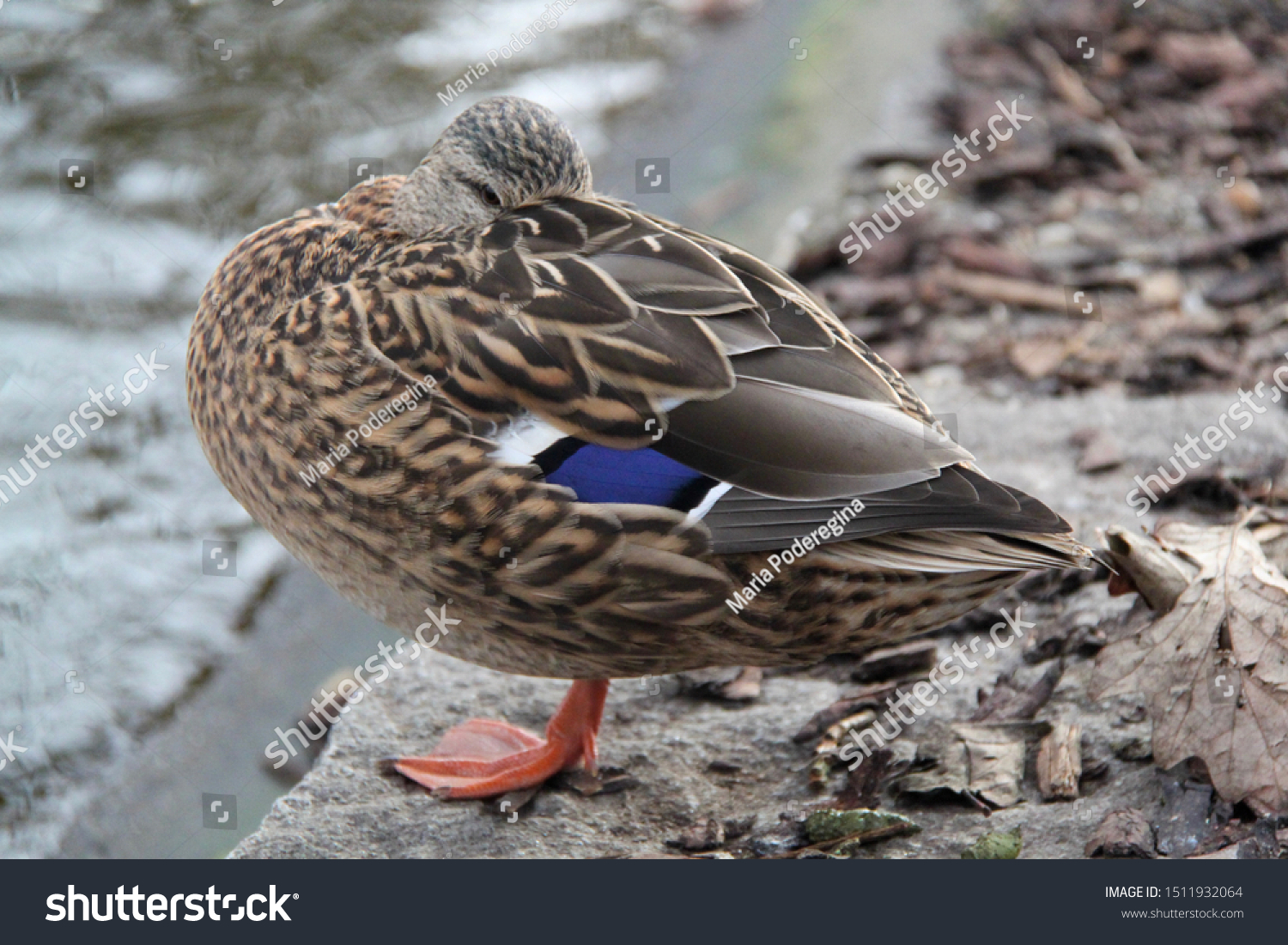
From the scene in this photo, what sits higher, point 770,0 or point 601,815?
point 770,0

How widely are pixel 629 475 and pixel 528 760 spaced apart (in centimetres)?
92

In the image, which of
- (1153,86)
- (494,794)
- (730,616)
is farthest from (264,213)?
(1153,86)

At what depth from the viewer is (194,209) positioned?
5.25m

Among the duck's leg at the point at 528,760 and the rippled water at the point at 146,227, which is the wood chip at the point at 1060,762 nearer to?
the duck's leg at the point at 528,760

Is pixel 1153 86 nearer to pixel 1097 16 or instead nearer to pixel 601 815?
pixel 1097 16

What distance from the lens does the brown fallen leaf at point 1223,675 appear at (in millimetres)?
2570

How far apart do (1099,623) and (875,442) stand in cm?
94

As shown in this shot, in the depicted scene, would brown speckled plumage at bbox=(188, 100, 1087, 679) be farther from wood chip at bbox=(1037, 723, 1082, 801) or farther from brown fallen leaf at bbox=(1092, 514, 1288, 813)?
wood chip at bbox=(1037, 723, 1082, 801)

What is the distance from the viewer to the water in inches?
145

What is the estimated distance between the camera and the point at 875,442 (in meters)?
2.66

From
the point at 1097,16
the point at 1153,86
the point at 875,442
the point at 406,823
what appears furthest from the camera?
the point at 1097,16

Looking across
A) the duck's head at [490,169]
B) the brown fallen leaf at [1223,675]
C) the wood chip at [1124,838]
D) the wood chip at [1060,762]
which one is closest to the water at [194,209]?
the duck's head at [490,169]

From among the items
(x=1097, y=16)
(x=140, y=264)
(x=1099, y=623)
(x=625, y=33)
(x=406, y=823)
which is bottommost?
(x=406, y=823)

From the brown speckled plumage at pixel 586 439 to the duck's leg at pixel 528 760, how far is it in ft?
A: 1.01
